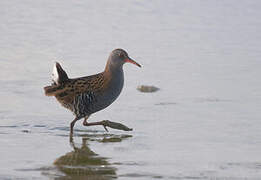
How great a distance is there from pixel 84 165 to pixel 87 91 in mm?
2168

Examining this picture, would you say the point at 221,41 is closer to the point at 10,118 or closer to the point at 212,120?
the point at 212,120

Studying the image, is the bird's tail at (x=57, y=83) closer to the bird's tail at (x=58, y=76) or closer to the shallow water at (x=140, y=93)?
the bird's tail at (x=58, y=76)

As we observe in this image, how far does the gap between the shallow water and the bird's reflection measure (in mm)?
10

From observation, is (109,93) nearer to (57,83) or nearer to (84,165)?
(57,83)

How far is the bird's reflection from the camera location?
6.92 meters

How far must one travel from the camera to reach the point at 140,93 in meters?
10.9

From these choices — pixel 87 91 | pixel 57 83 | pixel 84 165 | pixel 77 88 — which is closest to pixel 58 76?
pixel 57 83

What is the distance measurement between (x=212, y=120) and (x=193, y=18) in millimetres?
7458

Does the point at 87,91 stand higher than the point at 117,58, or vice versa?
the point at 117,58

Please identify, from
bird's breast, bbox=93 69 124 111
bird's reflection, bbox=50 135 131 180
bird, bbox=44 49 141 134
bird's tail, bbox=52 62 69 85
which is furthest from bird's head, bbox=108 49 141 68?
bird's reflection, bbox=50 135 131 180

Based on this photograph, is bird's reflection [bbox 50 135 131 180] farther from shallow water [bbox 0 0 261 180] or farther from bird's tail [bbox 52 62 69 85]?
bird's tail [bbox 52 62 69 85]

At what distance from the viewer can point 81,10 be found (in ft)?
57.3

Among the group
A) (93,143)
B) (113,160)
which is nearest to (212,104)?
(93,143)

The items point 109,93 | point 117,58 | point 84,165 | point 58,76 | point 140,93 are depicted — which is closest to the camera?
point 84,165
